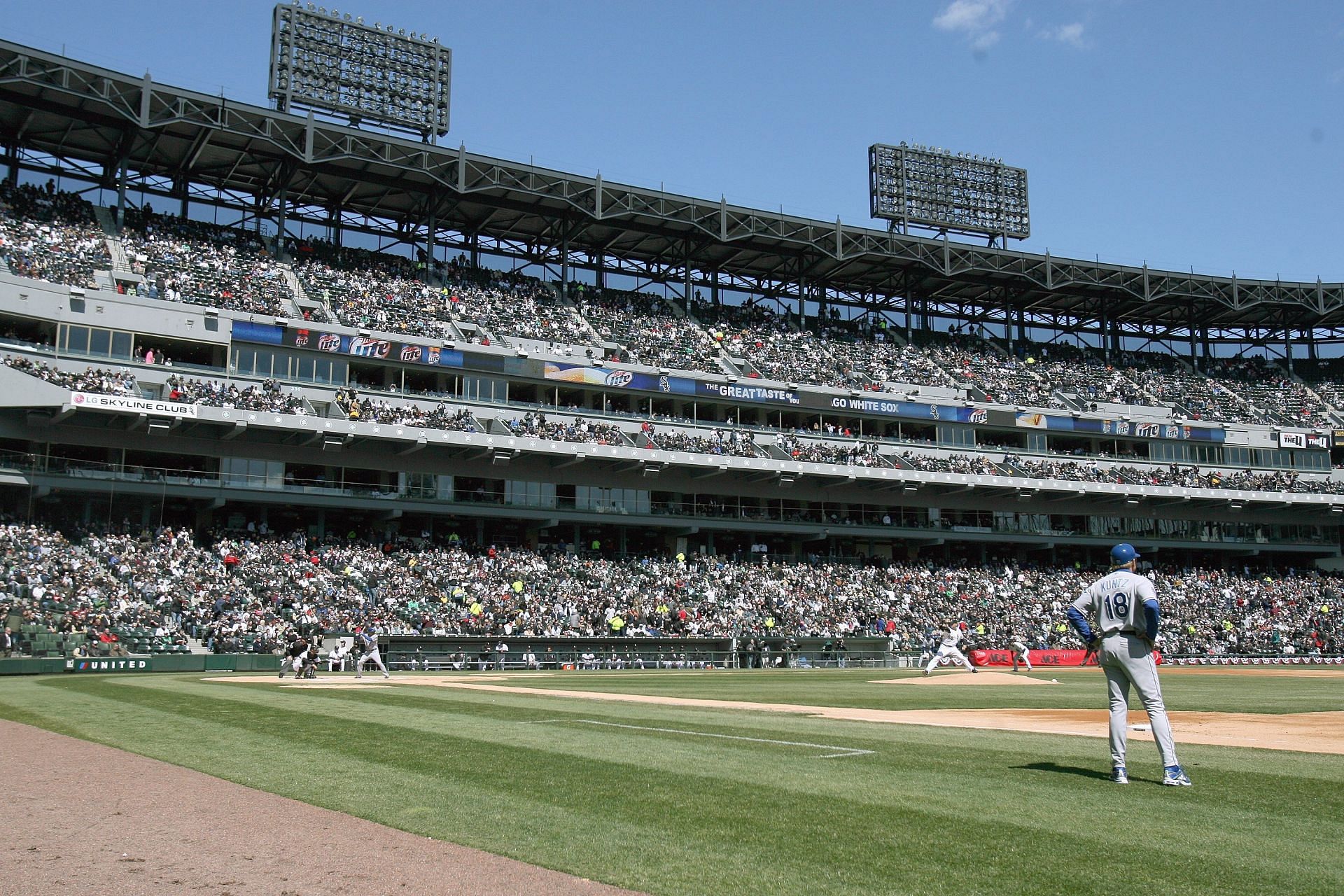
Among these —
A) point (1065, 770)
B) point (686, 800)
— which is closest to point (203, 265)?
point (686, 800)

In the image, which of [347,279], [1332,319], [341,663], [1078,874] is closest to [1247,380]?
[1332,319]

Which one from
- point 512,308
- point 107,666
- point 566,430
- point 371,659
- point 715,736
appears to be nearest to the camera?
Result: point 715,736

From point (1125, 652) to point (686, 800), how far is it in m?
4.01

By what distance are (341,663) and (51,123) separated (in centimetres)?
3763

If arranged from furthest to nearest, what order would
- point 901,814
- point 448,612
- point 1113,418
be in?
point 1113,418 → point 448,612 → point 901,814

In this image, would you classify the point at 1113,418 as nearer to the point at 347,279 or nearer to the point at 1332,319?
the point at 1332,319

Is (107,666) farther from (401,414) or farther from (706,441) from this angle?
(706,441)

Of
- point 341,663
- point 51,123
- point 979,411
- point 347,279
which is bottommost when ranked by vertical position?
point 341,663

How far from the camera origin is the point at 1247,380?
82562 mm

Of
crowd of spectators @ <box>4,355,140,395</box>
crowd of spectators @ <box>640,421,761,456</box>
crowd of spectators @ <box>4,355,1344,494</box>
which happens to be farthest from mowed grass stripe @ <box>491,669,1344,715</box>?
crowd of spectators @ <box>4,355,140,395</box>

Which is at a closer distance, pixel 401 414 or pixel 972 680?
pixel 972 680

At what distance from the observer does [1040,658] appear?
50188 mm

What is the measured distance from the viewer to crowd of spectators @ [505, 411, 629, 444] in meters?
55.5

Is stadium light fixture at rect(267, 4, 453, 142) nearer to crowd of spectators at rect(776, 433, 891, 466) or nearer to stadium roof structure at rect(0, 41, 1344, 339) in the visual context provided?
stadium roof structure at rect(0, 41, 1344, 339)
